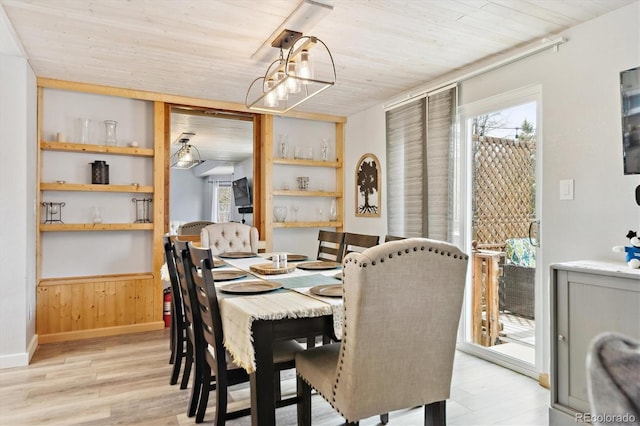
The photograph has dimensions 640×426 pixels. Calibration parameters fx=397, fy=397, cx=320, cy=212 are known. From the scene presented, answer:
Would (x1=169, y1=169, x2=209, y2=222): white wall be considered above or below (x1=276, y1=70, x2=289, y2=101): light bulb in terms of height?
below

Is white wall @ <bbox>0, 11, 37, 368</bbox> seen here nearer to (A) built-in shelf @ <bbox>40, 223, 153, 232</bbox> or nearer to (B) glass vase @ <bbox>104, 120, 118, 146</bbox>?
(A) built-in shelf @ <bbox>40, 223, 153, 232</bbox>

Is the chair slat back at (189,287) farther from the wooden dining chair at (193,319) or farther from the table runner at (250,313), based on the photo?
the table runner at (250,313)

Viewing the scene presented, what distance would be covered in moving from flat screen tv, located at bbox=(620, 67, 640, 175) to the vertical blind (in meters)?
1.27

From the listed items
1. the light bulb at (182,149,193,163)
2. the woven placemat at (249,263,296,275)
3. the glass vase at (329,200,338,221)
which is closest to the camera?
the woven placemat at (249,263,296,275)

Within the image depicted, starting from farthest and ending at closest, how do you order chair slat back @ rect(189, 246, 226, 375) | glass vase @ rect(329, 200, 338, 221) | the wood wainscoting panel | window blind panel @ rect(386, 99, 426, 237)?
glass vase @ rect(329, 200, 338, 221) < window blind panel @ rect(386, 99, 426, 237) < the wood wainscoting panel < chair slat back @ rect(189, 246, 226, 375)

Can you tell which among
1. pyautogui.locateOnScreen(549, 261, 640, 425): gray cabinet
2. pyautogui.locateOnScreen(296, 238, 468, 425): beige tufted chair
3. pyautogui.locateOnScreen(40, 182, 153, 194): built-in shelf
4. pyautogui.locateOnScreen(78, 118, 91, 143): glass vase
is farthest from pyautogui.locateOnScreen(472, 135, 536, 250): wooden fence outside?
pyautogui.locateOnScreen(78, 118, 91, 143): glass vase

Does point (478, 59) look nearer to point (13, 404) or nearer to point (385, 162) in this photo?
point (385, 162)

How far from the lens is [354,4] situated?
89.1 inches

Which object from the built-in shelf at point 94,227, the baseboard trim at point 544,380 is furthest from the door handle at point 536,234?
the built-in shelf at point 94,227

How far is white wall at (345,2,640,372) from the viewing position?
7.39 feet

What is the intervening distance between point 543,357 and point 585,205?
3.54 feet

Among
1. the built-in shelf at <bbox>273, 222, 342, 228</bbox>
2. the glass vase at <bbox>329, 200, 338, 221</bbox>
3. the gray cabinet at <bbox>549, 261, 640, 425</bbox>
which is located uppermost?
the glass vase at <bbox>329, 200, 338, 221</bbox>

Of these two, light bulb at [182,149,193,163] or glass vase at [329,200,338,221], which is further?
glass vase at [329,200,338,221]

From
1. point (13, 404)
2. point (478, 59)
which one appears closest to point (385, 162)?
point (478, 59)
